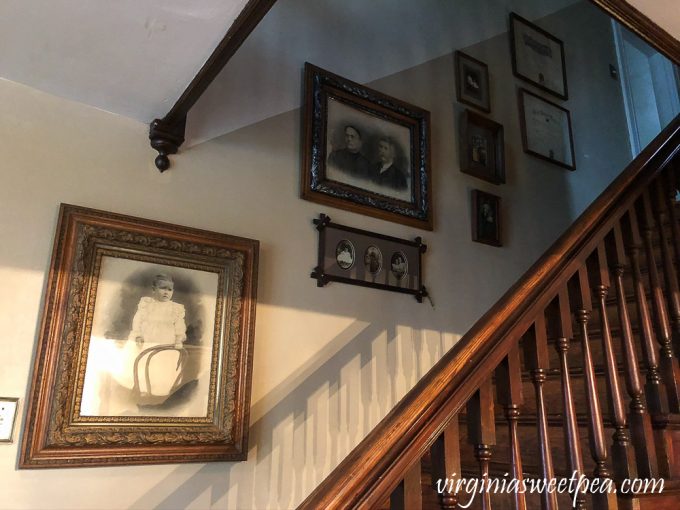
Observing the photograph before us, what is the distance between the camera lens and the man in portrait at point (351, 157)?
2.26 m

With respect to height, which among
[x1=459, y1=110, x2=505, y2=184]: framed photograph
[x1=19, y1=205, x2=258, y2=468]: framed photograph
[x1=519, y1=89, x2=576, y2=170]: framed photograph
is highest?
[x1=519, y1=89, x2=576, y2=170]: framed photograph

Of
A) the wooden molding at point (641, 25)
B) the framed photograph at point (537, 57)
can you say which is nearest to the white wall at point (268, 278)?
the framed photograph at point (537, 57)

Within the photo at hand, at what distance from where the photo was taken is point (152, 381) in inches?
65.7

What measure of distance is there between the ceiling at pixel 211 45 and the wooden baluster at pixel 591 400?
81 centimetres

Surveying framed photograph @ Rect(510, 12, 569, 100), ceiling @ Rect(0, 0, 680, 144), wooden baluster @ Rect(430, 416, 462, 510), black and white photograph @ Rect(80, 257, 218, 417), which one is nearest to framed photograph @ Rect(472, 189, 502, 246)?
ceiling @ Rect(0, 0, 680, 144)

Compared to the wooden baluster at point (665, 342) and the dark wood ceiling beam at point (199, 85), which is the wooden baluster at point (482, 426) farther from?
the dark wood ceiling beam at point (199, 85)

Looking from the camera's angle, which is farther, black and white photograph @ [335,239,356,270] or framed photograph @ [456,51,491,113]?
framed photograph @ [456,51,491,113]

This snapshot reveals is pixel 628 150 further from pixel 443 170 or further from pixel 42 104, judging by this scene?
pixel 42 104

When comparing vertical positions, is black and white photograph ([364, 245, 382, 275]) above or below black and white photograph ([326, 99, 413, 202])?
below

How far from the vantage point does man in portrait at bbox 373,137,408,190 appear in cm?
238

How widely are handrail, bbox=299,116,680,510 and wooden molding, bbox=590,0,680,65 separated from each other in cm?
50

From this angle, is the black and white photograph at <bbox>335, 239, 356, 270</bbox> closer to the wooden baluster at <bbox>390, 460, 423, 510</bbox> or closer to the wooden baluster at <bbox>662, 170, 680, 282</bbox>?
the wooden baluster at <bbox>662, 170, 680, 282</bbox>

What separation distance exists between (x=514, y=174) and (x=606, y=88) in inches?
54.5

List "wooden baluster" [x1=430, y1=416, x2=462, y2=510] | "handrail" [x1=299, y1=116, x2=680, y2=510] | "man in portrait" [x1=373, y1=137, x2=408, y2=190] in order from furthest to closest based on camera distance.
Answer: "man in portrait" [x1=373, y1=137, x2=408, y2=190]
"wooden baluster" [x1=430, y1=416, x2=462, y2=510]
"handrail" [x1=299, y1=116, x2=680, y2=510]
